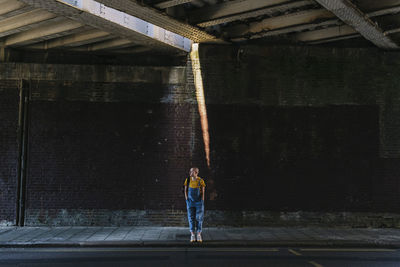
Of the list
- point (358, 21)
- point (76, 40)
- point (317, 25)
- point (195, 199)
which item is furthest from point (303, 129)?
point (76, 40)

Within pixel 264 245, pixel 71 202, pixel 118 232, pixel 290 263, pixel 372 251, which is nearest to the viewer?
pixel 290 263

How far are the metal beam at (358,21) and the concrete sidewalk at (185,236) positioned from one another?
5156mm

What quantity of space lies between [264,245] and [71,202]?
5.62 m

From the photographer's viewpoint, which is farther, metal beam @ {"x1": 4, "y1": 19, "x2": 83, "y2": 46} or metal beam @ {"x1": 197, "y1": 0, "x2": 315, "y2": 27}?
metal beam @ {"x1": 4, "y1": 19, "x2": 83, "y2": 46}

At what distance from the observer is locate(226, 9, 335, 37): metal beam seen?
888 cm

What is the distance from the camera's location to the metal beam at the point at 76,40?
9930 millimetres

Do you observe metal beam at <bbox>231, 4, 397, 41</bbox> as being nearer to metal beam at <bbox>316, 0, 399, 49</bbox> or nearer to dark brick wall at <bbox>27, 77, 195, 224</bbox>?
metal beam at <bbox>316, 0, 399, 49</bbox>

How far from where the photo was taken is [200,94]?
36.3 feet

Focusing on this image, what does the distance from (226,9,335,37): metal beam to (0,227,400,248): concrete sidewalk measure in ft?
17.2

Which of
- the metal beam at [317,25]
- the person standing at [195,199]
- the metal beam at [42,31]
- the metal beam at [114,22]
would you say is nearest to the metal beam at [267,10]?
the metal beam at [317,25]

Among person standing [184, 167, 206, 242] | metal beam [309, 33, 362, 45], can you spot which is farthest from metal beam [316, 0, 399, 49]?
person standing [184, 167, 206, 242]

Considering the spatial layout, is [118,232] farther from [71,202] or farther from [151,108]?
[151,108]

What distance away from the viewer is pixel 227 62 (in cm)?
1116

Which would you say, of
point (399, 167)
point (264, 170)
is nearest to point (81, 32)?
point (264, 170)
